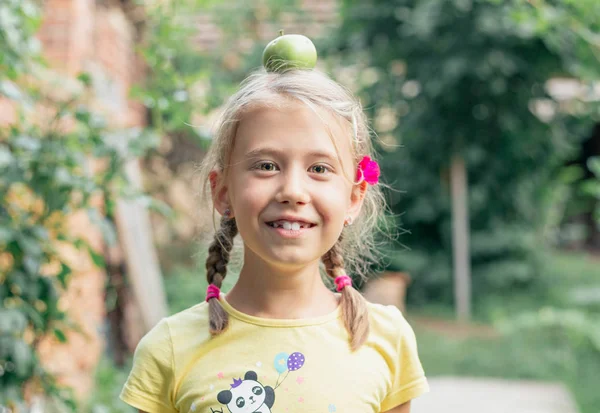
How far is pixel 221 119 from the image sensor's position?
1.67 meters

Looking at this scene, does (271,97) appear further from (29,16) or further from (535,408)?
(535,408)

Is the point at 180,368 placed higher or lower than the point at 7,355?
lower

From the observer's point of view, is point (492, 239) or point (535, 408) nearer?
point (535, 408)

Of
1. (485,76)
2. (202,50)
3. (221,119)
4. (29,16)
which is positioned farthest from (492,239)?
(221,119)

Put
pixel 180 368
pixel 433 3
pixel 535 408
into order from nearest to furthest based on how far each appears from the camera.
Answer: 1. pixel 180 368
2. pixel 535 408
3. pixel 433 3

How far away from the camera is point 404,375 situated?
164 centimetres

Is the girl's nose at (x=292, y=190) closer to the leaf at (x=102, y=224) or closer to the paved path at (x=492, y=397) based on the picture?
the leaf at (x=102, y=224)

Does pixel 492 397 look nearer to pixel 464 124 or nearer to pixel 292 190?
pixel 464 124

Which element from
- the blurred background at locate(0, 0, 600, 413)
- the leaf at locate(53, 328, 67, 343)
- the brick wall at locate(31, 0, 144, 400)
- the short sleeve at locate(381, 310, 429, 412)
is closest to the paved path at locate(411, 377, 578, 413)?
the blurred background at locate(0, 0, 600, 413)

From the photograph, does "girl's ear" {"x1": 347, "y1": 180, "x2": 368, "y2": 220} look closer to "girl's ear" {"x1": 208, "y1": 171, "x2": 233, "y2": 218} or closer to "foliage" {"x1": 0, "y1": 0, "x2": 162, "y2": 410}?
"girl's ear" {"x1": 208, "y1": 171, "x2": 233, "y2": 218}

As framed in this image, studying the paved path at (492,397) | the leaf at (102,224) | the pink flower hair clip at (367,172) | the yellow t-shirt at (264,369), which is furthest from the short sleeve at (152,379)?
the paved path at (492,397)

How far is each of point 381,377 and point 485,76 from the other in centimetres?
595

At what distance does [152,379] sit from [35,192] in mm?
1175

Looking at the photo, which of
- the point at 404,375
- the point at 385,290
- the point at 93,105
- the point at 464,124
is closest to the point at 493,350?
the point at 385,290
